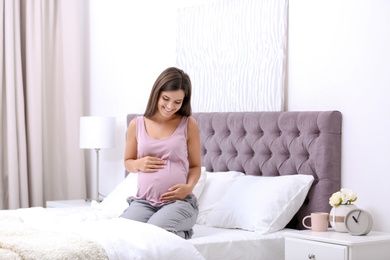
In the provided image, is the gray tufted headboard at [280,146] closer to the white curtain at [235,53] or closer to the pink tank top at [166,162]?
the white curtain at [235,53]

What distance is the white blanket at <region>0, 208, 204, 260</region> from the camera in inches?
101

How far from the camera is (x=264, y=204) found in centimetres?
377

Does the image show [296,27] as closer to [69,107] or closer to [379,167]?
[379,167]

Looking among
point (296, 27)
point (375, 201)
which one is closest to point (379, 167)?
point (375, 201)

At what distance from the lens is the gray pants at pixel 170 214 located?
11.0 feet

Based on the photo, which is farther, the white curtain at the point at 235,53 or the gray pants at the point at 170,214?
the white curtain at the point at 235,53

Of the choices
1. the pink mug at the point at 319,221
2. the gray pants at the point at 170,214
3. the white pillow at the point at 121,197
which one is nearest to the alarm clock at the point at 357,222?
the pink mug at the point at 319,221

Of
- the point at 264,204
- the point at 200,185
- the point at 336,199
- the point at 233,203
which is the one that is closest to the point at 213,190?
the point at 200,185

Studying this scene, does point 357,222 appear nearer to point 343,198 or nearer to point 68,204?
point 343,198

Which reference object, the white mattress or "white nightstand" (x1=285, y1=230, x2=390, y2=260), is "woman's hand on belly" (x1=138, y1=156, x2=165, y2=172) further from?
"white nightstand" (x1=285, y1=230, x2=390, y2=260)

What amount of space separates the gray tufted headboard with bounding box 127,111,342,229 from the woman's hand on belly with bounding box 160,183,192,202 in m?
0.73

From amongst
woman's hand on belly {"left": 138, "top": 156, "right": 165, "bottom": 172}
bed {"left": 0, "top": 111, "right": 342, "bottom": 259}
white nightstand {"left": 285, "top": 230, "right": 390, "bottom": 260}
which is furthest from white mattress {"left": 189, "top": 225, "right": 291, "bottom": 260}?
woman's hand on belly {"left": 138, "top": 156, "right": 165, "bottom": 172}

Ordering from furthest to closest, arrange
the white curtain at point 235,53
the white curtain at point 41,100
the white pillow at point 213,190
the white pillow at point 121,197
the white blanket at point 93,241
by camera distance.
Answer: the white curtain at point 41,100 < the white pillow at point 121,197 < the white curtain at point 235,53 < the white pillow at point 213,190 < the white blanket at point 93,241

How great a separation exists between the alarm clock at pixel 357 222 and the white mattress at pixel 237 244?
1.22 feet
